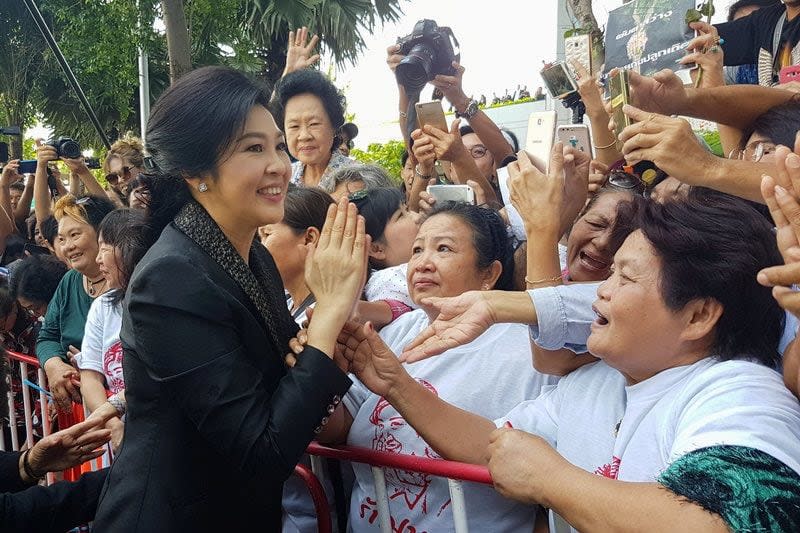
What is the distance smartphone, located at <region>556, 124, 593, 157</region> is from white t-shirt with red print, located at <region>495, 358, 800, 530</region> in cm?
102

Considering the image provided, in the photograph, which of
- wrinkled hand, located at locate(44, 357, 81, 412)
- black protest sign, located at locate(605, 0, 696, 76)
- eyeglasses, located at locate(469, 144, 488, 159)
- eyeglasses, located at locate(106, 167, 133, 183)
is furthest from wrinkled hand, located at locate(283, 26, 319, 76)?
wrinkled hand, located at locate(44, 357, 81, 412)

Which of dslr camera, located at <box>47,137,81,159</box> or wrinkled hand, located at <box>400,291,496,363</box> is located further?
dslr camera, located at <box>47,137,81,159</box>

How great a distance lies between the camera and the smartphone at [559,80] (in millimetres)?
2793

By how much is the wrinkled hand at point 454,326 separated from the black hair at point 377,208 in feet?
4.38

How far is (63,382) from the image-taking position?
11.7ft

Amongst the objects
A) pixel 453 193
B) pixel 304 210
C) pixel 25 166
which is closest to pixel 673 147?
pixel 453 193

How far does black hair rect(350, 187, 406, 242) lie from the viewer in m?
3.21

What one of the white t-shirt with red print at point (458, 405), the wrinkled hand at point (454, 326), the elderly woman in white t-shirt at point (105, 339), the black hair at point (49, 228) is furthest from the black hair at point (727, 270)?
the black hair at point (49, 228)

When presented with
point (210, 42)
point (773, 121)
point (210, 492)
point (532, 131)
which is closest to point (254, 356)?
point (210, 492)

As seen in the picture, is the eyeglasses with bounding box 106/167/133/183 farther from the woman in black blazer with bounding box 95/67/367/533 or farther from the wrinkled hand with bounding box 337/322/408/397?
the wrinkled hand with bounding box 337/322/408/397

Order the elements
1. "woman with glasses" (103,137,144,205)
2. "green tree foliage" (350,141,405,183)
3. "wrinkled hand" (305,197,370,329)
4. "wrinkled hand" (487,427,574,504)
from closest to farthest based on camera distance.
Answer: "wrinkled hand" (487,427,574,504) → "wrinkled hand" (305,197,370,329) → "woman with glasses" (103,137,144,205) → "green tree foliage" (350,141,405,183)

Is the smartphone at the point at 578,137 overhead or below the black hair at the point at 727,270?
overhead

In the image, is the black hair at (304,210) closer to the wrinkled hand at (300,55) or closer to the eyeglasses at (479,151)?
the eyeglasses at (479,151)

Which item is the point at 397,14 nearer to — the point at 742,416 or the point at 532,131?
the point at 532,131
